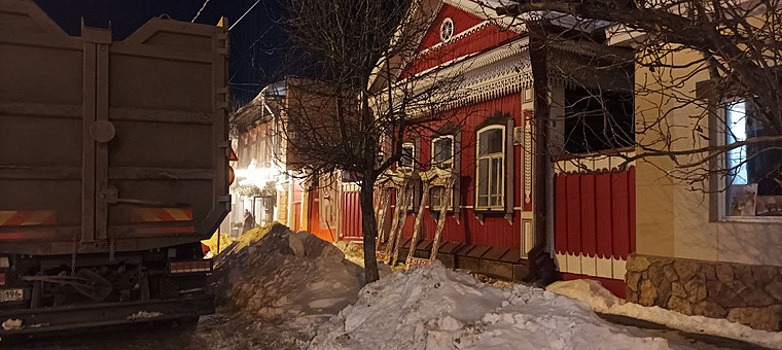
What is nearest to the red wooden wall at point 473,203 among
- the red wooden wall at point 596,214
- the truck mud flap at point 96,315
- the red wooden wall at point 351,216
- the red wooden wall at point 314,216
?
the red wooden wall at point 596,214

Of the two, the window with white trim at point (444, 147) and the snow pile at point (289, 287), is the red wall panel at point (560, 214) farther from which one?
the snow pile at point (289, 287)

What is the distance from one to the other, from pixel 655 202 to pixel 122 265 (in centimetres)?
694

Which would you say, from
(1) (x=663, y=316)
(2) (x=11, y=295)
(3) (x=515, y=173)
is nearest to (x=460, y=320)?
(1) (x=663, y=316)

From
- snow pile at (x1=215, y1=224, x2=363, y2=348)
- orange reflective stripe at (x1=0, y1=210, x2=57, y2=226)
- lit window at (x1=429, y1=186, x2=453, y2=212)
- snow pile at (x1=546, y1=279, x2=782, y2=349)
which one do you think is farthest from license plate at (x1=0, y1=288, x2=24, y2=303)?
lit window at (x1=429, y1=186, x2=453, y2=212)

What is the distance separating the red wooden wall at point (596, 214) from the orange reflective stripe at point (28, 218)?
25.2 ft

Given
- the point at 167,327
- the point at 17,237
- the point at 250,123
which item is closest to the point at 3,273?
the point at 17,237

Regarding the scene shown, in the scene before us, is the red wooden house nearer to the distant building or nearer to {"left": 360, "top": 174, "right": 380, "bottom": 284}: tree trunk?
{"left": 360, "top": 174, "right": 380, "bottom": 284}: tree trunk

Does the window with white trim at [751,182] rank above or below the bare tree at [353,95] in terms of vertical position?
below

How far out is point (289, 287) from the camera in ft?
29.4

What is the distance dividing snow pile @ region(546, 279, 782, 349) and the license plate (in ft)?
24.0

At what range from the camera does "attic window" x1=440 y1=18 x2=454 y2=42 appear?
44.8 ft

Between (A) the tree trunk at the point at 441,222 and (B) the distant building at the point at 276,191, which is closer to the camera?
(A) the tree trunk at the point at 441,222

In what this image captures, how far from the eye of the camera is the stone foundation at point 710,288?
6.96m

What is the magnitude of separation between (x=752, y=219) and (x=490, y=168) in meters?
5.53
